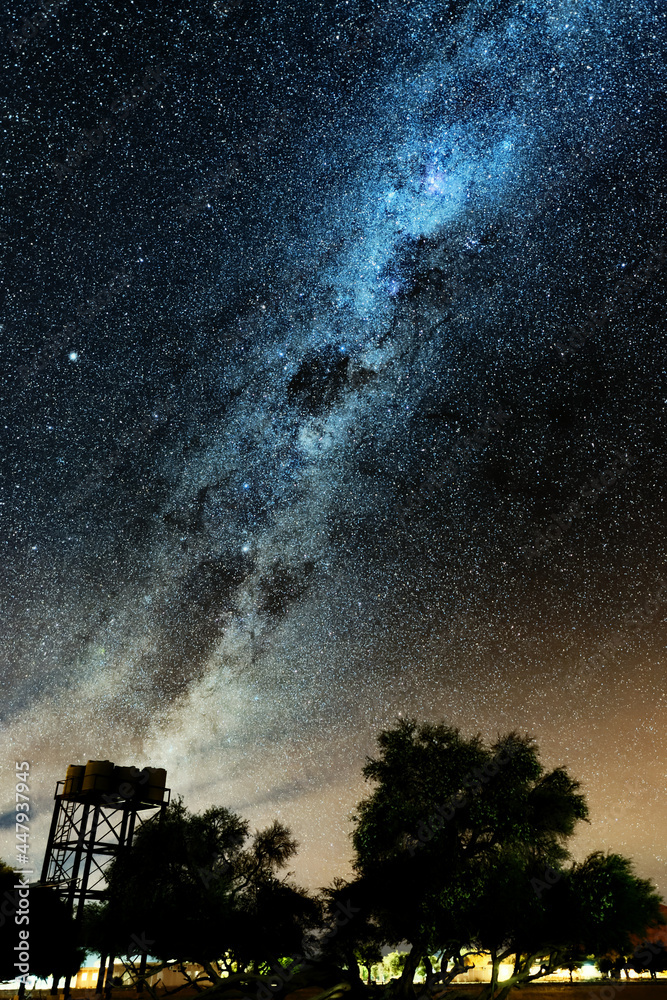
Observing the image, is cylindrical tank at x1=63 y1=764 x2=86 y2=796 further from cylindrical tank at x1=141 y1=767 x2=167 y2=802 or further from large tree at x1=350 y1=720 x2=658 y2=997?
large tree at x1=350 y1=720 x2=658 y2=997

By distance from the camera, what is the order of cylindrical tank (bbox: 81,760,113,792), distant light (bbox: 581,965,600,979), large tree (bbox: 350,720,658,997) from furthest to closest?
distant light (bbox: 581,965,600,979)
cylindrical tank (bbox: 81,760,113,792)
large tree (bbox: 350,720,658,997)

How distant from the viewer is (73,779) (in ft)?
134

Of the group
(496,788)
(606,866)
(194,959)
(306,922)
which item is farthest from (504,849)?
(194,959)

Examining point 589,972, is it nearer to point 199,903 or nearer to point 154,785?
point 154,785

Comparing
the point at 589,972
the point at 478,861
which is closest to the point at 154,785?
the point at 478,861

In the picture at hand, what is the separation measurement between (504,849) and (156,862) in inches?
552

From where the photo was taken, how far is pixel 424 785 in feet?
84.0

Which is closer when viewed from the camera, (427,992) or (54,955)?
(427,992)

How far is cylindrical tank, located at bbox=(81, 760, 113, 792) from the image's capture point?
130ft

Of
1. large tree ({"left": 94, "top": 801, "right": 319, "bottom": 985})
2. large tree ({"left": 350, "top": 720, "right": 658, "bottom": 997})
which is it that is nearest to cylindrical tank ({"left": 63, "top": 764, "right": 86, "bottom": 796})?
large tree ({"left": 94, "top": 801, "right": 319, "bottom": 985})

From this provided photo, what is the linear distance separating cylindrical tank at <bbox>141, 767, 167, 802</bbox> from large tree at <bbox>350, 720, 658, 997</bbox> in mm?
18368

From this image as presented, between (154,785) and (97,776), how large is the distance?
11.2 feet

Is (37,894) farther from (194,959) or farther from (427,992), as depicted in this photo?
(427,992)

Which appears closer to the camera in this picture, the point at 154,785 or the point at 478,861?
the point at 478,861
